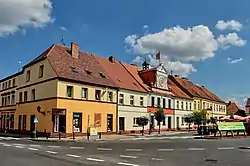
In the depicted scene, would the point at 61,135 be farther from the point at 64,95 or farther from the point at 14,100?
the point at 14,100

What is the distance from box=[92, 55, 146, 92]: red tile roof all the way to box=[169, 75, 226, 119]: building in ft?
63.3

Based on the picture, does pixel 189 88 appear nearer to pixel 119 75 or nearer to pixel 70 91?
pixel 119 75

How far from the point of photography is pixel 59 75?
38906 millimetres

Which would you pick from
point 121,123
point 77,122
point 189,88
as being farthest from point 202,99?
point 77,122

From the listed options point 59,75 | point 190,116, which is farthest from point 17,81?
point 190,116

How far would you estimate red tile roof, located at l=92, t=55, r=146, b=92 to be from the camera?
49531mm

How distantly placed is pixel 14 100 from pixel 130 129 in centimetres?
1905

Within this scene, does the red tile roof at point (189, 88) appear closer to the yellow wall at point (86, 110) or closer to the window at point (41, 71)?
the yellow wall at point (86, 110)

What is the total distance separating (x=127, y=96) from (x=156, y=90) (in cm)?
898

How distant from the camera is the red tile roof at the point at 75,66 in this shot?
1598 inches

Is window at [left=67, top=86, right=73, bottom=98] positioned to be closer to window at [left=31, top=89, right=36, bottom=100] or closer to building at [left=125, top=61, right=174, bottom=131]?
window at [left=31, top=89, right=36, bottom=100]

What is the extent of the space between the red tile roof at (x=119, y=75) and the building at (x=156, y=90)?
190 centimetres

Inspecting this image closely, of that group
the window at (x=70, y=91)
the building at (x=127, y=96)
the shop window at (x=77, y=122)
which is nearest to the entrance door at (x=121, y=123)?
the building at (x=127, y=96)

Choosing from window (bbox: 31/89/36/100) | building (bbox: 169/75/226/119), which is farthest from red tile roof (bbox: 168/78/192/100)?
window (bbox: 31/89/36/100)
